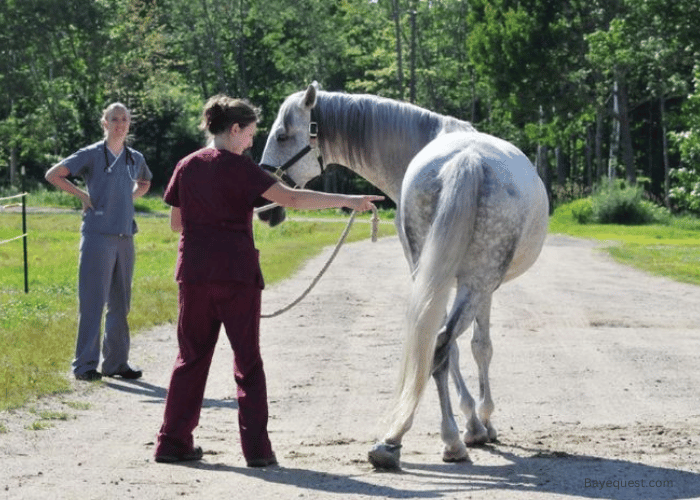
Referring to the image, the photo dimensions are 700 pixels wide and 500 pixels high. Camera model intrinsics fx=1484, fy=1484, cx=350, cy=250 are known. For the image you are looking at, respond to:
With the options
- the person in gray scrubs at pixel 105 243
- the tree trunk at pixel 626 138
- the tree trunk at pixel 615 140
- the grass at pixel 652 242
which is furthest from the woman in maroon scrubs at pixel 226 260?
the tree trunk at pixel 615 140

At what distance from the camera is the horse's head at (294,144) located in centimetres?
881

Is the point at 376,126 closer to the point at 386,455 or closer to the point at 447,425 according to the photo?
the point at 447,425

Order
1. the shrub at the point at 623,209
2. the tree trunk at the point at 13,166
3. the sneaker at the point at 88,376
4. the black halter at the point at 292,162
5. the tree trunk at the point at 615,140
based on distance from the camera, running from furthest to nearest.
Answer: the tree trunk at the point at 13,166 → the tree trunk at the point at 615,140 → the shrub at the point at 623,209 → the sneaker at the point at 88,376 → the black halter at the point at 292,162

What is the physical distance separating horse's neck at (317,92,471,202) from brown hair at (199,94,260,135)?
1.36m

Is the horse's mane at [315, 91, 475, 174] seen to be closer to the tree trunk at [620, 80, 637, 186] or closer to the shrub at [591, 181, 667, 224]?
the shrub at [591, 181, 667, 224]

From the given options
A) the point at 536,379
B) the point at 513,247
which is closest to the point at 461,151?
the point at 513,247

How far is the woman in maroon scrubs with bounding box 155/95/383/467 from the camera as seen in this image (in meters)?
7.31

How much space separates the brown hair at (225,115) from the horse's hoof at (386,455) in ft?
5.67

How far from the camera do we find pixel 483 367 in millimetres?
8453

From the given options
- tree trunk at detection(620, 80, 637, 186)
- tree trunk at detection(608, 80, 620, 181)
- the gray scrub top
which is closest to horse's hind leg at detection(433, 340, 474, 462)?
the gray scrub top

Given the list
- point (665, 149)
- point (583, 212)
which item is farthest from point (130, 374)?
point (665, 149)

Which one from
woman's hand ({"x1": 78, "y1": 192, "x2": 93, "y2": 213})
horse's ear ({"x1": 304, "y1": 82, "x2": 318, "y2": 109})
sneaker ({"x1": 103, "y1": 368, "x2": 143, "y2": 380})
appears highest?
horse's ear ({"x1": 304, "y1": 82, "x2": 318, "y2": 109})

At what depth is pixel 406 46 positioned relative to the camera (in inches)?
3140

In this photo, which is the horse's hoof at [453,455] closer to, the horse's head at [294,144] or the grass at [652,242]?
the horse's head at [294,144]
